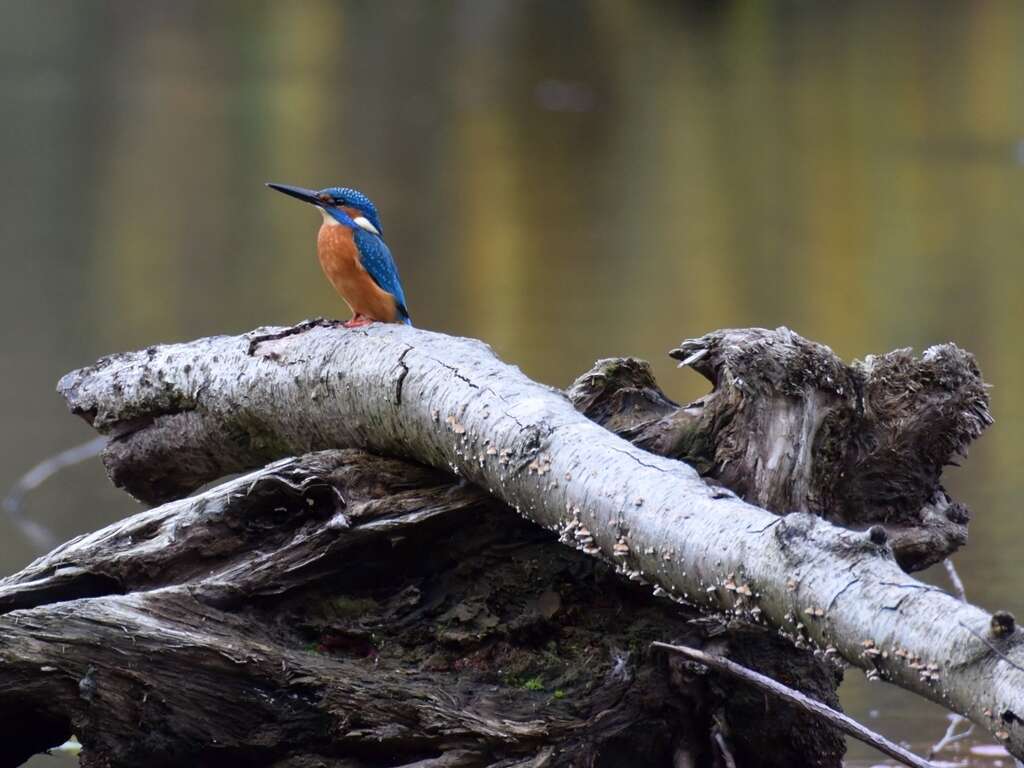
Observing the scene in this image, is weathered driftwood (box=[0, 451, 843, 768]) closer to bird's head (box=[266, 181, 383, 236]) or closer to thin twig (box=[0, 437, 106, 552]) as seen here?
bird's head (box=[266, 181, 383, 236])

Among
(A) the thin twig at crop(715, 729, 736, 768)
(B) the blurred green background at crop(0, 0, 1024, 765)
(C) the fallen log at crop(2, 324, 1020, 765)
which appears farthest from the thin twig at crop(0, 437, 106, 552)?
(A) the thin twig at crop(715, 729, 736, 768)

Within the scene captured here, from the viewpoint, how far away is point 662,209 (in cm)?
1372

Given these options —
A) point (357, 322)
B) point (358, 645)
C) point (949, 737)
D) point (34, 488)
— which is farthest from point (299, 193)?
point (34, 488)

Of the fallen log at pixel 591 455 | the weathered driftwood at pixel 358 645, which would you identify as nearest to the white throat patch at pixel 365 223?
the fallen log at pixel 591 455

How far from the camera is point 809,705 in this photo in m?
2.21

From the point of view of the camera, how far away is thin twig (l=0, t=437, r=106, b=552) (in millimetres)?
5664

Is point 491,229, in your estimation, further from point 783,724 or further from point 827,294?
point 783,724

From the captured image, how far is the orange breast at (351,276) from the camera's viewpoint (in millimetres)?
3484

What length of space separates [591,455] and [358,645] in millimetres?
536

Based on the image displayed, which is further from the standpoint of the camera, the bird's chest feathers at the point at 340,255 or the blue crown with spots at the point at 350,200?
the blue crown with spots at the point at 350,200

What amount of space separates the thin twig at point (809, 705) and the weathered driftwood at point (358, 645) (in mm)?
143

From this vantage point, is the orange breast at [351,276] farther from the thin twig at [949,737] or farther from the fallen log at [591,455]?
the thin twig at [949,737]

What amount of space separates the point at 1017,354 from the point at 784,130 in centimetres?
998

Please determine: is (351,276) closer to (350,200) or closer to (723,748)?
(350,200)
